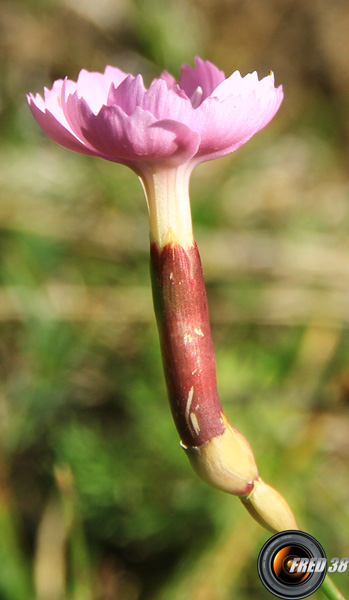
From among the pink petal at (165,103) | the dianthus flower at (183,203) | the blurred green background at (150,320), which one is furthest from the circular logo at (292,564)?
the pink petal at (165,103)

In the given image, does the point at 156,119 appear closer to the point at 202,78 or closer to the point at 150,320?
the point at 202,78

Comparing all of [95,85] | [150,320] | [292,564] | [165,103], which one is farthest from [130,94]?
[150,320]

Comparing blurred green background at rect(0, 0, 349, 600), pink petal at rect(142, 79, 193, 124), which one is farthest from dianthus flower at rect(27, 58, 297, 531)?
blurred green background at rect(0, 0, 349, 600)

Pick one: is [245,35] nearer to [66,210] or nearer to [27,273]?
[66,210]

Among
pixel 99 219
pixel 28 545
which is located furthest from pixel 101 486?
pixel 99 219

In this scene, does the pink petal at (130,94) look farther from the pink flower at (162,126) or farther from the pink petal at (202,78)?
the pink petal at (202,78)

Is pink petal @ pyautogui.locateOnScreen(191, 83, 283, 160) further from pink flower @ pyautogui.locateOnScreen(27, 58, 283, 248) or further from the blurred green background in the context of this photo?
the blurred green background

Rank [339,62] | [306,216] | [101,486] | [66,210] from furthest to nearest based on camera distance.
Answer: [339,62]
[306,216]
[66,210]
[101,486]
